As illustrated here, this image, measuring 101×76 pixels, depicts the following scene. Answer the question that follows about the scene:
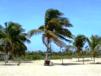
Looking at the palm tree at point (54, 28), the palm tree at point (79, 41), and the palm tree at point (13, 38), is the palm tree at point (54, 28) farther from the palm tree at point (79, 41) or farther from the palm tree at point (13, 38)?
the palm tree at point (79, 41)

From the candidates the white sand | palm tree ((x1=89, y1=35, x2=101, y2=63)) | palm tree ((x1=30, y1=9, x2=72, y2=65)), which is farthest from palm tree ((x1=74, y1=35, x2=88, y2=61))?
the white sand

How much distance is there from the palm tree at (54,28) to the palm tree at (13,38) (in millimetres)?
4732

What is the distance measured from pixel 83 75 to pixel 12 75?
487 centimetres

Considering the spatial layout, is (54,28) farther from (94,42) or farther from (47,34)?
(94,42)

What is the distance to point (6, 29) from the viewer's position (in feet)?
146

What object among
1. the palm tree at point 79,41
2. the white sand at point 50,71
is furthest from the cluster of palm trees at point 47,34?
the white sand at point 50,71

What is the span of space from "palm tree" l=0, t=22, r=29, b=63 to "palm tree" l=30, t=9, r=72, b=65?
473 cm

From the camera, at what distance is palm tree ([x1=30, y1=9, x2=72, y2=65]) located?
3941cm

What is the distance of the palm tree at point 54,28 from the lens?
129 feet

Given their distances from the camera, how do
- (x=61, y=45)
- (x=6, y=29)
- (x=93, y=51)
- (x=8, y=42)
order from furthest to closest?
(x=93, y=51) → (x=6, y=29) → (x=8, y=42) → (x=61, y=45)

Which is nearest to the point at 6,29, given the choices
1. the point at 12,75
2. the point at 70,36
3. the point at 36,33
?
the point at 36,33

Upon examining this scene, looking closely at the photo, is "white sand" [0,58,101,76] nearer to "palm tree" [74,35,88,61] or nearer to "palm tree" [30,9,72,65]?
"palm tree" [30,9,72,65]

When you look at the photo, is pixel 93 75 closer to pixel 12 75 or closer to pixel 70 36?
pixel 12 75

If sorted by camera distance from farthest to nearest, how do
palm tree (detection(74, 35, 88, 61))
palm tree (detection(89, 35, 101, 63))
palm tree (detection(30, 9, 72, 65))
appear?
palm tree (detection(74, 35, 88, 61)) → palm tree (detection(89, 35, 101, 63)) → palm tree (detection(30, 9, 72, 65))
